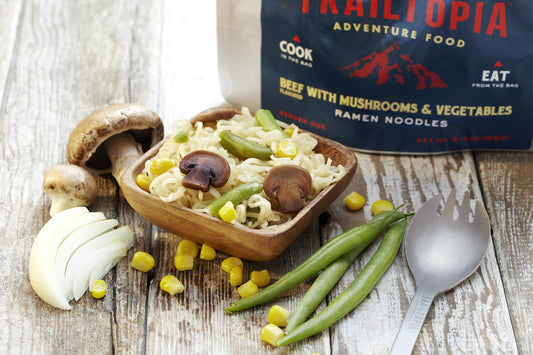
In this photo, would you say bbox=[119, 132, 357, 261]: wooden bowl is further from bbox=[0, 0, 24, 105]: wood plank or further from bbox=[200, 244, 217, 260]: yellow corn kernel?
bbox=[0, 0, 24, 105]: wood plank

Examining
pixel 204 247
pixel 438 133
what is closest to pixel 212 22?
pixel 438 133

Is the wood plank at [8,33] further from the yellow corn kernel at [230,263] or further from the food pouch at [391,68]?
the yellow corn kernel at [230,263]

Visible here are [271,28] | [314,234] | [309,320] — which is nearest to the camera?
[309,320]

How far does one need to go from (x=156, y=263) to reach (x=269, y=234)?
1.73 ft

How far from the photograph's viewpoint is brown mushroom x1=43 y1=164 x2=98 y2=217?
2.77 meters

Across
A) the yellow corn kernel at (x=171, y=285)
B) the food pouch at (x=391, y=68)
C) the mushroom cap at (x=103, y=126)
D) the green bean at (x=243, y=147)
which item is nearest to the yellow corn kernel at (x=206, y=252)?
the yellow corn kernel at (x=171, y=285)

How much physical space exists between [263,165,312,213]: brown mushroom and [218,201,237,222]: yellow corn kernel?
167mm

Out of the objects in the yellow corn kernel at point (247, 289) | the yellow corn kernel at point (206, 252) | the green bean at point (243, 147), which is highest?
the green bean at point (243, 147)

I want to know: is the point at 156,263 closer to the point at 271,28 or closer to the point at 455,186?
the point at 271,28

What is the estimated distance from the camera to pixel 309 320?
238 cm

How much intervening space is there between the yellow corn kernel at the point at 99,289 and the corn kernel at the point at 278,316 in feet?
1.99

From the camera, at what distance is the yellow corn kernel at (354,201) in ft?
9.43

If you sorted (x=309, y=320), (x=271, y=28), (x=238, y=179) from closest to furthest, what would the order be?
(x=309, y=320) < (x=238, y=179) < (x=271, y=28)

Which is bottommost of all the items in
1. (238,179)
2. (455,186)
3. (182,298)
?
(182,298)
